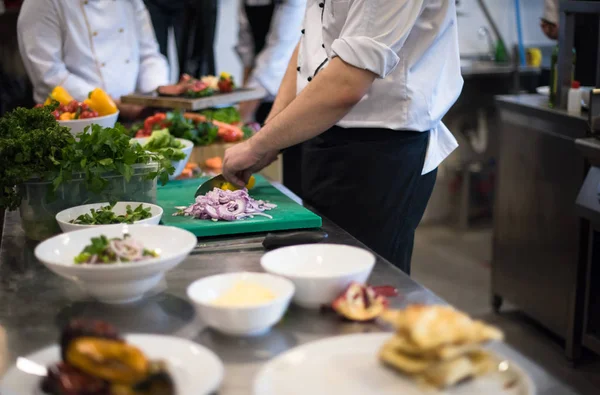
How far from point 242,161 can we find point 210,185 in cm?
11

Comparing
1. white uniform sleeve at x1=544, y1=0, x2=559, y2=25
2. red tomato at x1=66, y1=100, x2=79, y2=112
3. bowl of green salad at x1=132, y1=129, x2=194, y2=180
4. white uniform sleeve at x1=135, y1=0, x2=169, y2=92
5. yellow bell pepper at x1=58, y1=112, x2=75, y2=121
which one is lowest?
bowl of green salad at x1=132, y1=129, x2=194, y2=180

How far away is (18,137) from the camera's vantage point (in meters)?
1.61

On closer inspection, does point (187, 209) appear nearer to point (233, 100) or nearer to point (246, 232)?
point (246, 232)

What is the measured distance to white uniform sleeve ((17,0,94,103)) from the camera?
3186mm

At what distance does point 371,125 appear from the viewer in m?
1.94

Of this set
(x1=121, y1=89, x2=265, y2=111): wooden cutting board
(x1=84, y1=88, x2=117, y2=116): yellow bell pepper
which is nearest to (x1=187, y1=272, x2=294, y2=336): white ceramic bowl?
(x1=84, y1=88, x2=117, y2=116): yellow bell pepper

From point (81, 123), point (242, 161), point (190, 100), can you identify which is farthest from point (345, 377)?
point (190, 100)

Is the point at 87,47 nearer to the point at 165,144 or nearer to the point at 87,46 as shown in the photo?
the point at 87,46

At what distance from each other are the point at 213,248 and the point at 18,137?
0.49 m

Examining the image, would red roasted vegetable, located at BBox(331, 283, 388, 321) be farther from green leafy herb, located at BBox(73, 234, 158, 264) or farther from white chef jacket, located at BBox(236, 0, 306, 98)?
white chef jacket, located at BBox(236, 0, 306, 98)

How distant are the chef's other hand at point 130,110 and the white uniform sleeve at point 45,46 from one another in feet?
0.55

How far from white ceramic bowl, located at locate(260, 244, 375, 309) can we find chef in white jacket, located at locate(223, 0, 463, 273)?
1.74 feet

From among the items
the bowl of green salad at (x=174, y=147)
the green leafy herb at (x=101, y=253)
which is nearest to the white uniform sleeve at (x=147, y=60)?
the bowl of green salad at (x=174, y=147)

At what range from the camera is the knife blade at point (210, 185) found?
190 cm
